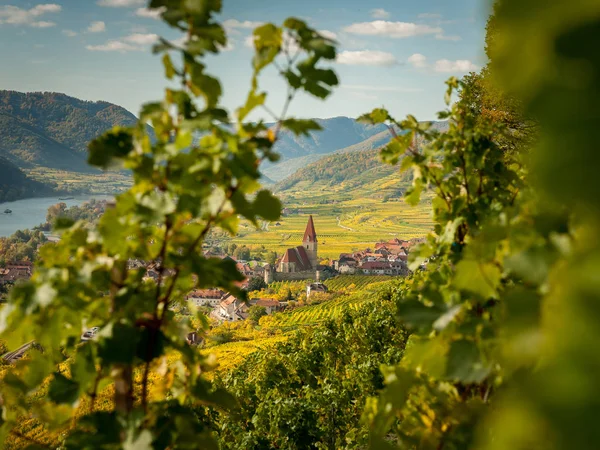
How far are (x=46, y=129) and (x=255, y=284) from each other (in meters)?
154

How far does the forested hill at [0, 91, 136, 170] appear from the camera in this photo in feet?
536

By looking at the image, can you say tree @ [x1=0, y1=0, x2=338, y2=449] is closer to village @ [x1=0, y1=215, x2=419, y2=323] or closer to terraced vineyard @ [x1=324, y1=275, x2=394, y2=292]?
A: village @ [x1=0, y1=215, x2=419, y2=323]

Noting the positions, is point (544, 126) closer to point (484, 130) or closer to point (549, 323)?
point (549, 323)

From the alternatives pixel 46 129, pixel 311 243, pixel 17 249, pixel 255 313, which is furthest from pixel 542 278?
pixel 46 129

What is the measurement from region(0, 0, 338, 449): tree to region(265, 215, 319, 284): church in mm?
80119

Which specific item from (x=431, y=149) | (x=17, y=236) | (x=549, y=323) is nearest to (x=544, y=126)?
(x=549, y=323)

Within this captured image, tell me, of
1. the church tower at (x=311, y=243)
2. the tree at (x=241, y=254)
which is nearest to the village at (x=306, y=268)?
the church tower at (x=311, y=243)

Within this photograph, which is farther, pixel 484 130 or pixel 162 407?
pixel 484 130

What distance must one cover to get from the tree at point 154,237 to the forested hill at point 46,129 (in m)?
167

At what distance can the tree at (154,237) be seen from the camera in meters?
1.09

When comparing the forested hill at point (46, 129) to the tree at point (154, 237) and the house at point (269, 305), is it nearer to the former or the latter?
the house at point (269, 305)

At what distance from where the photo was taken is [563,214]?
100 centimetres

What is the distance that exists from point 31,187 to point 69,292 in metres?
150

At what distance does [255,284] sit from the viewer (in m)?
75.1
